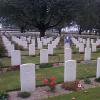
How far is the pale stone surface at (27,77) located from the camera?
8.19 m

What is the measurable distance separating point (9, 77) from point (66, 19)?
97.8ft

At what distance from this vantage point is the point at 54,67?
12352mm

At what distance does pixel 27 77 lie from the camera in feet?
27.3

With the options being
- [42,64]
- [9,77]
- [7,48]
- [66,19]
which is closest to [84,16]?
[66,19]

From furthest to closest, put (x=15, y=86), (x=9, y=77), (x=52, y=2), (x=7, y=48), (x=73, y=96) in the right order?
(x=52, y=2)
(x=7, y=48)
(x=9, y=77)
(x=15, y=86)
(x=73, y=96)

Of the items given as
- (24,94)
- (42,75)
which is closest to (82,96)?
(24,94)

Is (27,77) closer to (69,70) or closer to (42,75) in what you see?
(69,70)

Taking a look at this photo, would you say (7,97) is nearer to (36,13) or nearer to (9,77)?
(9,77)

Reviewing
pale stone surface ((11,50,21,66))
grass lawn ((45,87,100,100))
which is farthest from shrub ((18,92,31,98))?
pale stone surface ((11,50,21,66))

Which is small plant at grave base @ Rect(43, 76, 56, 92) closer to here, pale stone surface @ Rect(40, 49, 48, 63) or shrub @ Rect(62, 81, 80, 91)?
shrub @ Rect(62, 81, 80, 91)

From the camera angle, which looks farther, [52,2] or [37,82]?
[52,2]

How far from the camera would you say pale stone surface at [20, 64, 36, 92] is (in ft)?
26.9

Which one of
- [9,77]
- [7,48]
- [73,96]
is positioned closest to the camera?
[73,96]

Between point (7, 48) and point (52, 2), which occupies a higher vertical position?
point (52, 2)
